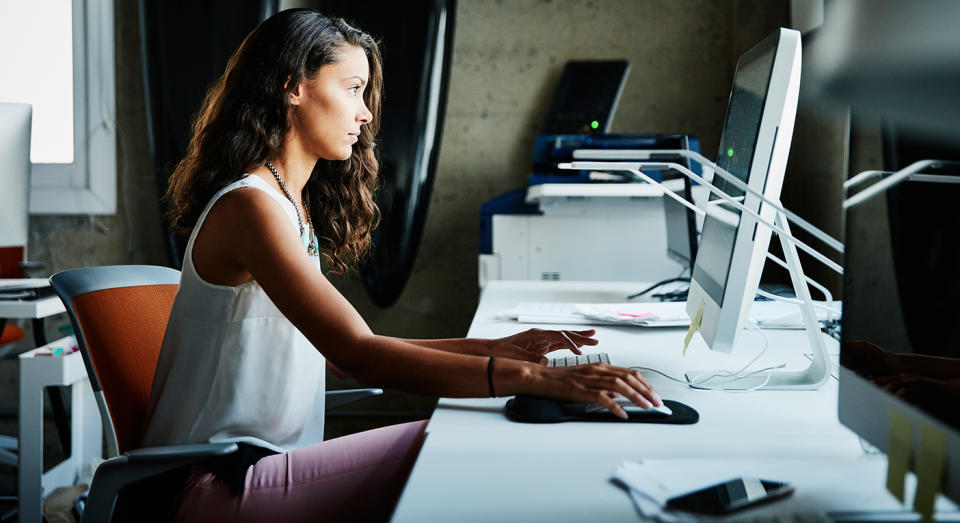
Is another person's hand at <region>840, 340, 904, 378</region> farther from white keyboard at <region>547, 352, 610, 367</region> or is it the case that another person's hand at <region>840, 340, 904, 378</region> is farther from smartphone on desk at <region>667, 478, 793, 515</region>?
white keyboard at <region>547, 352, 610, 367</region>

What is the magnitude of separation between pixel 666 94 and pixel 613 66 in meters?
0.27

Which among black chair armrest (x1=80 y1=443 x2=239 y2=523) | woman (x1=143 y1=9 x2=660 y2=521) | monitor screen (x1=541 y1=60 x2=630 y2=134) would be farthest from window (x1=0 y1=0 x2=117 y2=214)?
black chair armrest (x1=80 y1=443 x2=239 y2=523)

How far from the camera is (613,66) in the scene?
10.8 feet

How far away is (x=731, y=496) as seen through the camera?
694mm

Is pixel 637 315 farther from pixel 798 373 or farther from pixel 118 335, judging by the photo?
pixel 118 335

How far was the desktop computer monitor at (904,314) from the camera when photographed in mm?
621

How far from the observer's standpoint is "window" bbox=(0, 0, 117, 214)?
342 cm

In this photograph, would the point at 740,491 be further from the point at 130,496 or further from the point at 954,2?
the point at 130,496

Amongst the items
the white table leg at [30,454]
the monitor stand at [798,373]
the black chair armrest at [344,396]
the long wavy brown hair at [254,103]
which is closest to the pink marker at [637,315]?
the monitor stand at [798,373]

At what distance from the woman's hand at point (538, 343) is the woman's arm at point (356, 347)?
0.67 ft

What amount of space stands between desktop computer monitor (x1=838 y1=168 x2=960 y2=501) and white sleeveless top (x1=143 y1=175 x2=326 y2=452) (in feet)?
2.60

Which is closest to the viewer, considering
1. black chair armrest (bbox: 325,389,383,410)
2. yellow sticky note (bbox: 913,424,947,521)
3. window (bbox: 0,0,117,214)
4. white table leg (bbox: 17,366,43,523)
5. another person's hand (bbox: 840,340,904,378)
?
yellow sticky note (bbox: 913,424,947,521)

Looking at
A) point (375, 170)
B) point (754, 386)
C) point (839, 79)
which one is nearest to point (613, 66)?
point (375, 170)

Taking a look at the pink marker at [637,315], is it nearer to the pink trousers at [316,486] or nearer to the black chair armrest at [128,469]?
the pink trousers at [316,486]
